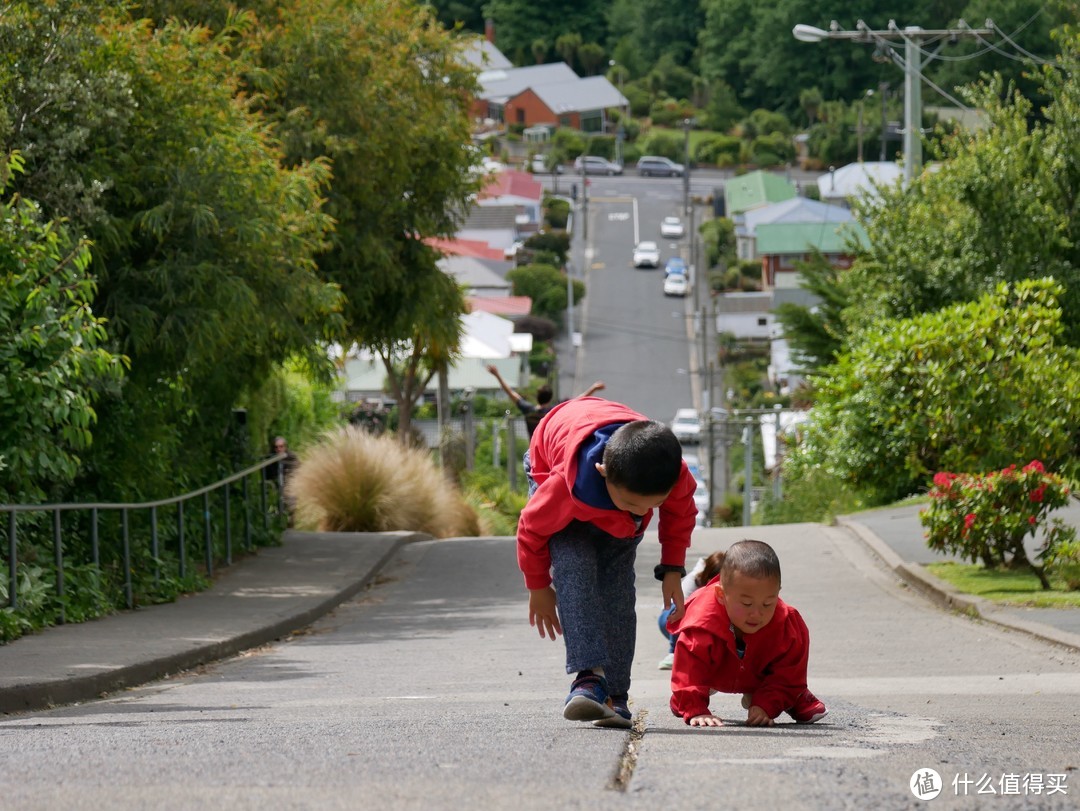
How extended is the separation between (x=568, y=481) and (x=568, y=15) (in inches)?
6130

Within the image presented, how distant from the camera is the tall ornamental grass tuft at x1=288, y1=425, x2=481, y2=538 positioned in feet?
67.6

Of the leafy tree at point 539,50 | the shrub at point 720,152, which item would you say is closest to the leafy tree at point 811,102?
the shrub at point 720,152

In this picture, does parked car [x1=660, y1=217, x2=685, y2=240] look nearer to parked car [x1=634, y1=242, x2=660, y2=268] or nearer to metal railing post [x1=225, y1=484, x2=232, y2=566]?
parked car [x1=634, y1=242, x2=660, y2=268]

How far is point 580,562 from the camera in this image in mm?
5781

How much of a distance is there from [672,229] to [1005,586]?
86317 millimetres

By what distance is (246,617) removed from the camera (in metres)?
12.3

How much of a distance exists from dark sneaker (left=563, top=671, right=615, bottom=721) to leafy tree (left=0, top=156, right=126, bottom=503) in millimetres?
5901

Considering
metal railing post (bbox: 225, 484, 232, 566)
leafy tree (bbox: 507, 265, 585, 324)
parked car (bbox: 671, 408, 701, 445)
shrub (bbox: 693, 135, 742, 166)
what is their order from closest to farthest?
metal railing post (bbox: 225, 484, 232, 566)
parked car (bbox: 671, 408, 701, 445)
leafy tree (bbox: 507, 265, 585, 324)
shrub (bbox: 693, 135, 742, 166)

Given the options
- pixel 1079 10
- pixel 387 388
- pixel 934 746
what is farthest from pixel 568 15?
pixel 934 746

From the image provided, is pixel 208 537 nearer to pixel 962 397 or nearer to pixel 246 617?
pixel 246 617

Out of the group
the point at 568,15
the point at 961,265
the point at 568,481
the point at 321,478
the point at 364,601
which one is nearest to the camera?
the point at 568,481

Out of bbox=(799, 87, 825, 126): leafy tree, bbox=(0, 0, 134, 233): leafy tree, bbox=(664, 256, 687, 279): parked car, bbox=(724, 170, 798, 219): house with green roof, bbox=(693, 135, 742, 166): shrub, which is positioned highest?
bbox=(799, 87, 825, 126): leafy tree

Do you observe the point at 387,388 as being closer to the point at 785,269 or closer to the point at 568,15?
the point at 785,269

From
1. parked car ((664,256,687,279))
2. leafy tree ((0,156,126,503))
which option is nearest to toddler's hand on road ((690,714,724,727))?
leafy tree ((0,156,126,503))
